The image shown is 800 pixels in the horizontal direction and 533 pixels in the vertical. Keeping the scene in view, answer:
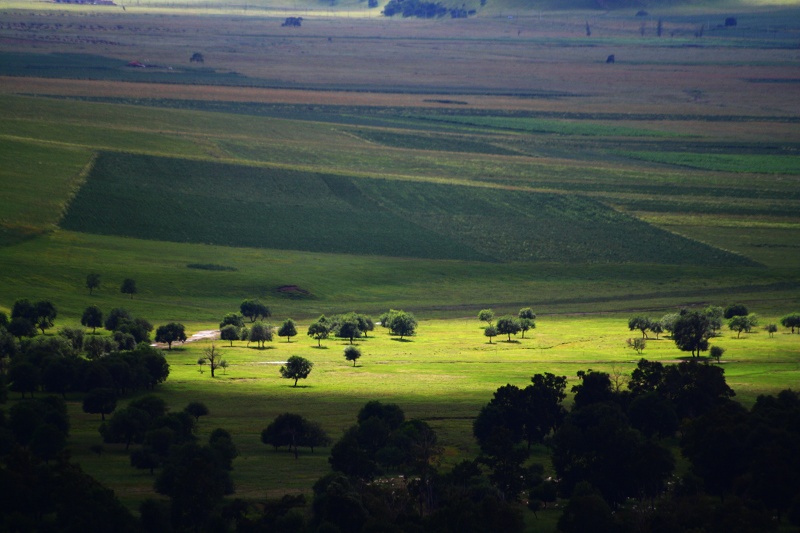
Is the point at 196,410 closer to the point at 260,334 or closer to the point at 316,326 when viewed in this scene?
the point at 260,334

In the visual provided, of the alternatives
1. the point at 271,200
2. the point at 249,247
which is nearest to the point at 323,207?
the point at 271,200

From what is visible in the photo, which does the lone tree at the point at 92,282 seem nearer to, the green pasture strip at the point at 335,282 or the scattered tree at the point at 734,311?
the green pasture strip at the point at 335,282

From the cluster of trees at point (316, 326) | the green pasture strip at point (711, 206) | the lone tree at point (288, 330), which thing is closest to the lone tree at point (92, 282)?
the cluster of trees at point (316, 326)

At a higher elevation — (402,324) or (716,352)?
(402,324)

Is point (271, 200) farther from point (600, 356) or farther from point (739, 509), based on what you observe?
point (739, 509)

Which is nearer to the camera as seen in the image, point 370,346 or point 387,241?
point 370,346

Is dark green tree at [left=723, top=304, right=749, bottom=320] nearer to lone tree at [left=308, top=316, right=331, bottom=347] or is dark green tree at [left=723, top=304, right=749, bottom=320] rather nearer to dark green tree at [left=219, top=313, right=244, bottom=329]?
lone tree at [left=308, top=316, right=331, bottom=347]

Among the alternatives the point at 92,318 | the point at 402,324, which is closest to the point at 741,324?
the point at 402,324
